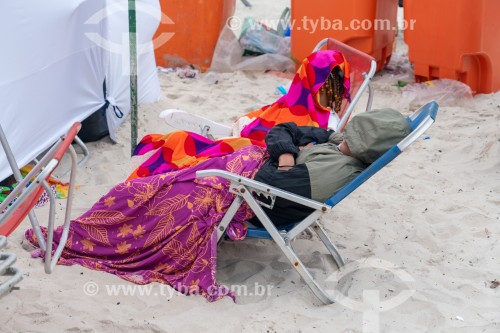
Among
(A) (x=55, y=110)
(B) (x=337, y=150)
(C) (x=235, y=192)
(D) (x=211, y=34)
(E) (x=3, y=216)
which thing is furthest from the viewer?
(D) (x=211, y=34)

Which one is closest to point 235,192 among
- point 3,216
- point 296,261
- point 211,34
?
point 296,261

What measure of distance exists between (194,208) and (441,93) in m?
3.17

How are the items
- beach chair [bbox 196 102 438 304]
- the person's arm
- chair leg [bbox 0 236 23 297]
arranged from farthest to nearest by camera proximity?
the person's arm, beach chair [bbox 196 102 438 304], chair leg [bbox 0 236 23 297]

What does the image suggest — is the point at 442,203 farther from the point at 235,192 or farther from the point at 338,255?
the point at 235,192

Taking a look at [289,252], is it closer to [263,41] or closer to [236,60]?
[236,60]

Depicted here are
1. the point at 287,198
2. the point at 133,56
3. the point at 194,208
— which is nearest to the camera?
the point at 287,198

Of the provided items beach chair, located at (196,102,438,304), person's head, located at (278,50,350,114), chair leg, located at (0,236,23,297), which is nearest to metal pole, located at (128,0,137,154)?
person's head, located at (278,50,350,114)

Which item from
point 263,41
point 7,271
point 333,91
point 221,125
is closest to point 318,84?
point 333,91

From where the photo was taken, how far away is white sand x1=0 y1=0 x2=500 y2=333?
2828 mm

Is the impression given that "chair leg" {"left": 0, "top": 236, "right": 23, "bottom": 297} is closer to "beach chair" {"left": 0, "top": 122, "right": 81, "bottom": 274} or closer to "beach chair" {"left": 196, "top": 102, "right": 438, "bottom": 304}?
"beach chair" {"left": 0, "top": 122, "right": 81, "bottom": 274}

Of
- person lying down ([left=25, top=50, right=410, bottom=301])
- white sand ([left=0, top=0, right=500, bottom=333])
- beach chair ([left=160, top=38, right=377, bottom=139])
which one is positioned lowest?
white sand ([left=0, top=0, right=500, bottom=333])

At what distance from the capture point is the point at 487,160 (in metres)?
4.46

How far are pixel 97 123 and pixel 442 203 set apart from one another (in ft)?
7.28

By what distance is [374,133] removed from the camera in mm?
3037
